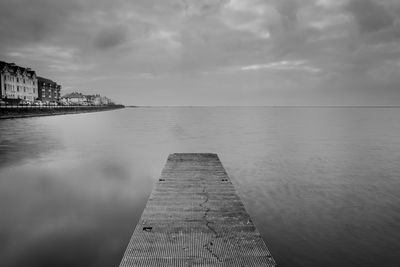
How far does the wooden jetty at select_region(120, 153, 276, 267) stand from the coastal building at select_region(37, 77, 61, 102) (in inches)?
5868

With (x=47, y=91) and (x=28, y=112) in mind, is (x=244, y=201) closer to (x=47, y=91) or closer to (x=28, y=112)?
(x=28, y=112)

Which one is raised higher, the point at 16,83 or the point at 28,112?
the point at 16,83

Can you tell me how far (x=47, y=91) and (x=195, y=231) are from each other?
160341mm

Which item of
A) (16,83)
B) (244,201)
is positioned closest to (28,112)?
(16,83)

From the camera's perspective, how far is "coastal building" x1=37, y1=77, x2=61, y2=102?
13670 centimetres

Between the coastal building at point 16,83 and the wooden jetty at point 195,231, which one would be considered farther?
the coastal building at point 16,83

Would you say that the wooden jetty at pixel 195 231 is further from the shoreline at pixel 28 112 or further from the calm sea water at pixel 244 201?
the shoreline at pixel 28 112

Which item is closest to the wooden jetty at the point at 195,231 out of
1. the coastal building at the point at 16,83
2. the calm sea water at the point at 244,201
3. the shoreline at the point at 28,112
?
the calm sea water at the point at 244,201

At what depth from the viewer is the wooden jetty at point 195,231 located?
533cm

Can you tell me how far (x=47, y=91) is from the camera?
144 m

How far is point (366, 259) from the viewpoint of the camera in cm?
750

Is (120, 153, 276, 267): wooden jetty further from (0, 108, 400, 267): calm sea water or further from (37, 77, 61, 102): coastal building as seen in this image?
(37, 77, 61, 102): coastal building

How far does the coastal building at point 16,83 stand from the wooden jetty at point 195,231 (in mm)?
100510

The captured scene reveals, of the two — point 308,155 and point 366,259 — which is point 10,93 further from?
point 366,259
